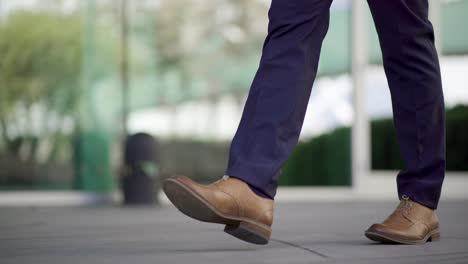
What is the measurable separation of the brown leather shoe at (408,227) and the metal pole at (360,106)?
4827 mm

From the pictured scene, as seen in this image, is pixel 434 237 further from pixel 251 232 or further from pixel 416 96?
pixel 251 232

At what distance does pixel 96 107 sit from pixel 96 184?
23.3 inches

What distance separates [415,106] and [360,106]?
191 inches

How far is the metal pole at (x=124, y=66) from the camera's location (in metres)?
Answer: 7.54

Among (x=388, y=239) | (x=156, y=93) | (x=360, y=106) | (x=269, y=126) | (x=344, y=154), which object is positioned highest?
(x=269, y=126)

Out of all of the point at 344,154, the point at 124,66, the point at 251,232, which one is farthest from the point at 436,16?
the point at 251,232

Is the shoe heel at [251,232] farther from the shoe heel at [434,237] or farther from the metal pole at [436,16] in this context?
the metal pole at [436,16]

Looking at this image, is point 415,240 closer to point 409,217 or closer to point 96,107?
point 409,217

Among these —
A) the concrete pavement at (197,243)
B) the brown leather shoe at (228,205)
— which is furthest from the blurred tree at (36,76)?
the brown leather shoe at (228,205)

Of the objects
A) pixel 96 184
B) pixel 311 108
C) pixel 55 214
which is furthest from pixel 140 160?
pixel 311 108

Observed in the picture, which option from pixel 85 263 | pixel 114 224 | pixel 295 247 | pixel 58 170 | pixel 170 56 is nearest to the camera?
pixel 85 263

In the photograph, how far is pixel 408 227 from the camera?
307 centimetres

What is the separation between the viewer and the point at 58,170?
7.32m

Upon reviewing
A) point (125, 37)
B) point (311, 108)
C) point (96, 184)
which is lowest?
point (96, 184)
